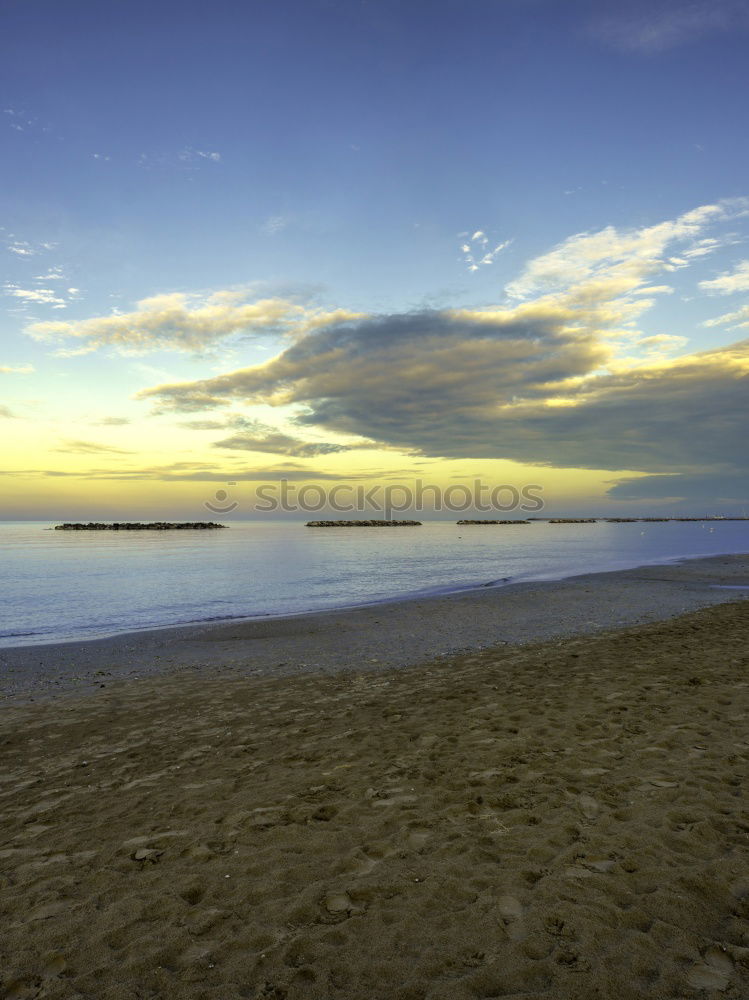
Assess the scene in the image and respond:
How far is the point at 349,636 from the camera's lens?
774 inches

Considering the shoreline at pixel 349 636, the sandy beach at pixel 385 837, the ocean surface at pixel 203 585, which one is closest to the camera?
the sandy beach at pixel 385 837

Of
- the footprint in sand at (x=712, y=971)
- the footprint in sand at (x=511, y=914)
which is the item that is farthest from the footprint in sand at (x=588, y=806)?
the footprint in sand at (x=712, y=971)

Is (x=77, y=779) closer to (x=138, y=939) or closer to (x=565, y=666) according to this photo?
(x=138, y=939)

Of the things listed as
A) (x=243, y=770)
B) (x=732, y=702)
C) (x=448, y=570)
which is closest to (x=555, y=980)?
(x=243, y=770)

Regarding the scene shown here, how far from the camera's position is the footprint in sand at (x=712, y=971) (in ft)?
12.5

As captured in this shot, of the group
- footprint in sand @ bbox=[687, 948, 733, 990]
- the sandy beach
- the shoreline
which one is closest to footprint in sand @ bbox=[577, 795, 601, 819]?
the sandy beach

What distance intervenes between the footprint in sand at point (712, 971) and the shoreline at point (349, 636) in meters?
10.8

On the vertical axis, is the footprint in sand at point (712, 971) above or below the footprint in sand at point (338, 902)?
above

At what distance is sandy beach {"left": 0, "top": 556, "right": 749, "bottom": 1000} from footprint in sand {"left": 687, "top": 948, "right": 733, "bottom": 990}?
0.06 ft

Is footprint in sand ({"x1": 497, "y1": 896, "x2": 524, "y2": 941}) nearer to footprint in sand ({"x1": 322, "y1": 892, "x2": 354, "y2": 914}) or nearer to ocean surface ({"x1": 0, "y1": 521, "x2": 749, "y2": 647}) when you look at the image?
footprint in sand ({"x1": 322, "y1": 892, "x2": 354, "y2": 914})

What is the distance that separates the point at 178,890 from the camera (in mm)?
5160

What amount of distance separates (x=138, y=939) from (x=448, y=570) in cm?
4280

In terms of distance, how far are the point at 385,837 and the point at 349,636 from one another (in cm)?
1385

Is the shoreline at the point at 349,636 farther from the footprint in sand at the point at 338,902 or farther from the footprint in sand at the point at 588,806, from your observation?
the footprint in sand at the point at 338,902
